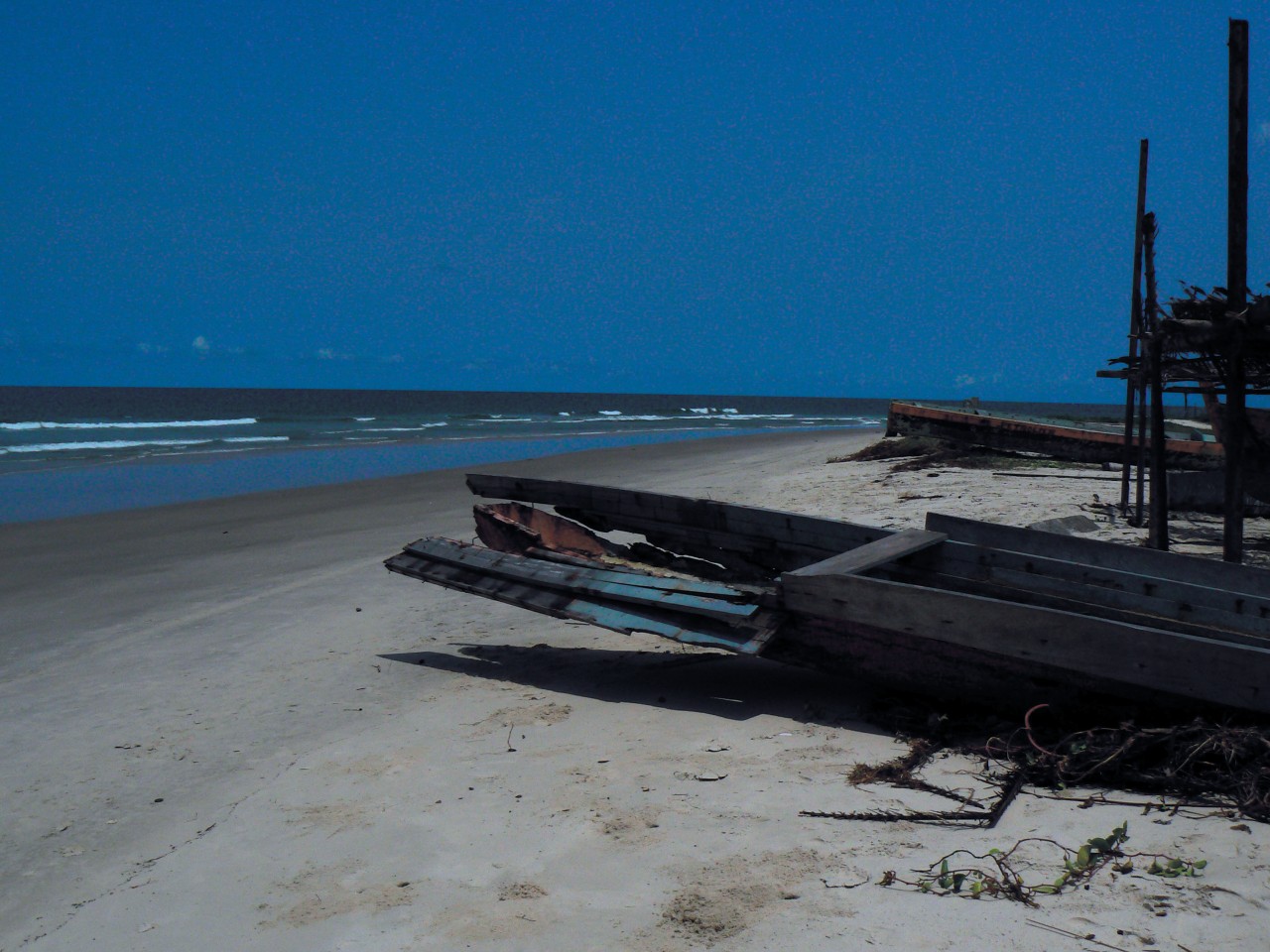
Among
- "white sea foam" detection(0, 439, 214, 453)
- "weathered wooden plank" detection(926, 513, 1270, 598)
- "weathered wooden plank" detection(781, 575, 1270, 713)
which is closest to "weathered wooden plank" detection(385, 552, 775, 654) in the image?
"weathered wooden plank" detection(781, 575, 1270, 713)

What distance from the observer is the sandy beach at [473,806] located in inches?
105

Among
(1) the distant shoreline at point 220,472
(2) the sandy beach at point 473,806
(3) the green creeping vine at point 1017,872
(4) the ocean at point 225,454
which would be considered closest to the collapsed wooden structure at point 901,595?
(2) the sandy beach at point 473,806

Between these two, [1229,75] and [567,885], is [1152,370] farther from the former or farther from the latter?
[567,885]

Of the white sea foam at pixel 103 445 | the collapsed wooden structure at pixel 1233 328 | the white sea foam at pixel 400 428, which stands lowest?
the white sea foam at pixel 400 428

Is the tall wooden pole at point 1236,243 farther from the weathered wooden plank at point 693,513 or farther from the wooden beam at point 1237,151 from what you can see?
the weathered wooden plank at point 693,513

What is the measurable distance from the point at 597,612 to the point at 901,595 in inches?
59.9

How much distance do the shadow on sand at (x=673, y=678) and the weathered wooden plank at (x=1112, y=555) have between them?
1.22 meters

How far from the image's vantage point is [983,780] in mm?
3486

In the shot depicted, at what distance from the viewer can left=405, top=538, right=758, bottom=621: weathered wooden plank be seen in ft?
14.8

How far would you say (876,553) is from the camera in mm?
4652

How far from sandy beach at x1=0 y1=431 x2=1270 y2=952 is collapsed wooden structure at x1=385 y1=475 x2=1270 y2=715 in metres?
0.37

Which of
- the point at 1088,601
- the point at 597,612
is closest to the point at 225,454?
the point at 597,612

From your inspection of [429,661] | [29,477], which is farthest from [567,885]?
[29,477]

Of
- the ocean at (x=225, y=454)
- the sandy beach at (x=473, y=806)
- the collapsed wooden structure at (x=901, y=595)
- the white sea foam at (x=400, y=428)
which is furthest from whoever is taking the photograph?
the white sea foam at (x=400, y=428)
